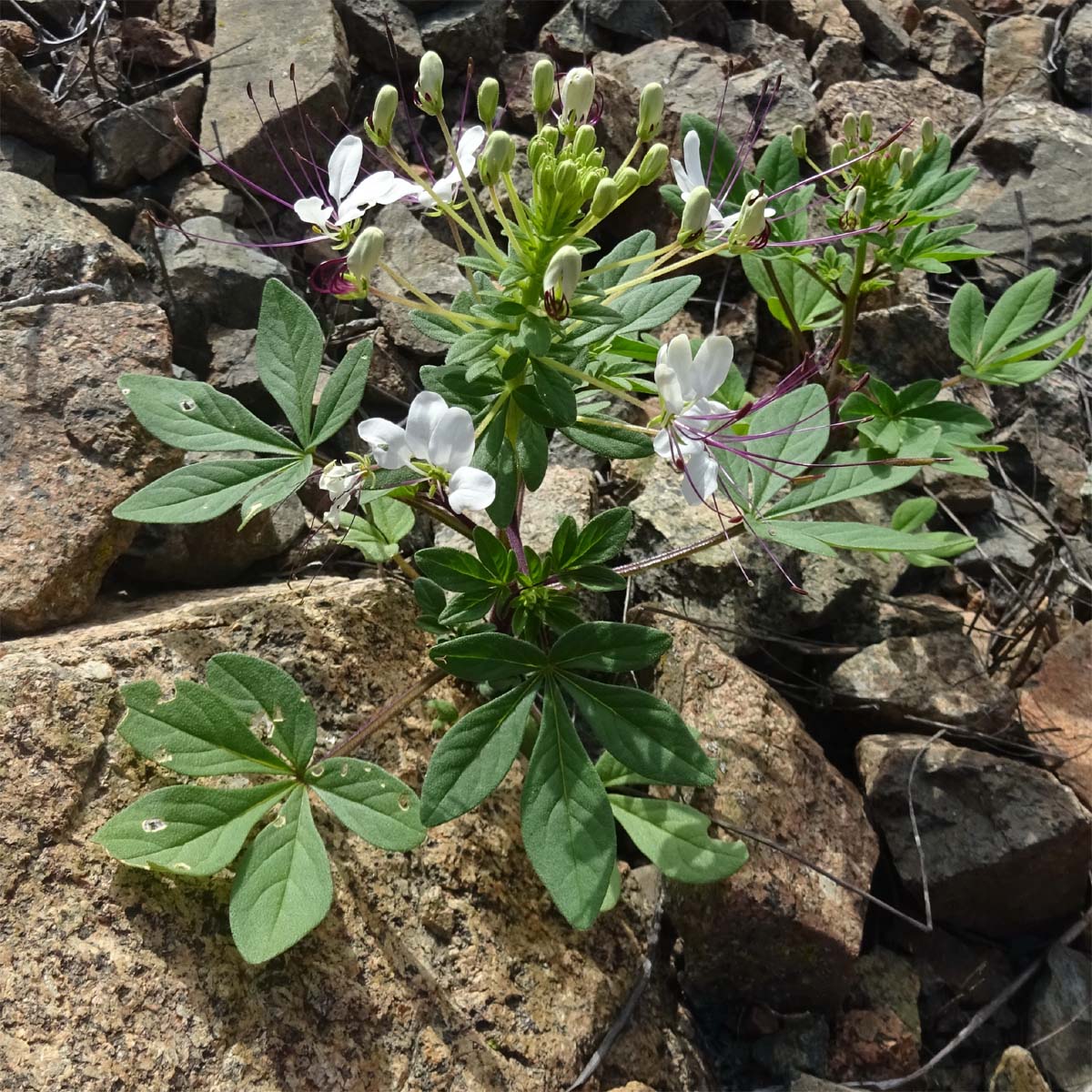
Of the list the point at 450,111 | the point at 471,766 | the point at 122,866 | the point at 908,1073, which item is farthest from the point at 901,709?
the point at 450,111

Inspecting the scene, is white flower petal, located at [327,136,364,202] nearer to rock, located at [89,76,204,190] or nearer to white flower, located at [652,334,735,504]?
white flower, located at [652,334,735,504]

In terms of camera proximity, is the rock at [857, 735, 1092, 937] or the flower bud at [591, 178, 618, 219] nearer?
the flower bud at [591, 178, 618, 219]

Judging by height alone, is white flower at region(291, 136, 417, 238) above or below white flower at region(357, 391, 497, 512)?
above

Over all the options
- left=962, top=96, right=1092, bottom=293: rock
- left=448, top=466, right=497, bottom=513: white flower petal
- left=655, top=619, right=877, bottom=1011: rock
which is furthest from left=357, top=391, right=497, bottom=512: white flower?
left=962, top=96, right=1092, bottom=293: rock

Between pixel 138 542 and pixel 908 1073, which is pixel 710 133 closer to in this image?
pixel 138 542

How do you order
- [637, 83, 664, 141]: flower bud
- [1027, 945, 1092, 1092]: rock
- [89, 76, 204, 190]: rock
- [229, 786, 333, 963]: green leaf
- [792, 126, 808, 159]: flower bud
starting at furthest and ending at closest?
1. [89, 76, 204, 190]: rock
2. [792, 126, 808, 159]: flower bud
3. [1027, 945, 1092, 1092]: rock
4. [637, 83, 664, 141]: flower bud
5. [229, 786, 333, 963]: green leaf

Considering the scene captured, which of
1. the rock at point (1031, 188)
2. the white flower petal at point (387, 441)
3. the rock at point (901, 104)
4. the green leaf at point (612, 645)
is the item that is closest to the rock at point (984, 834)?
the green leaf at point (612, 645)

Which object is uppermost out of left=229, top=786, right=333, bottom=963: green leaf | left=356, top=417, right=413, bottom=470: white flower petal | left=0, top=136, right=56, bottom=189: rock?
left=356, top=417, right=413, bottom=470: white flower petal
